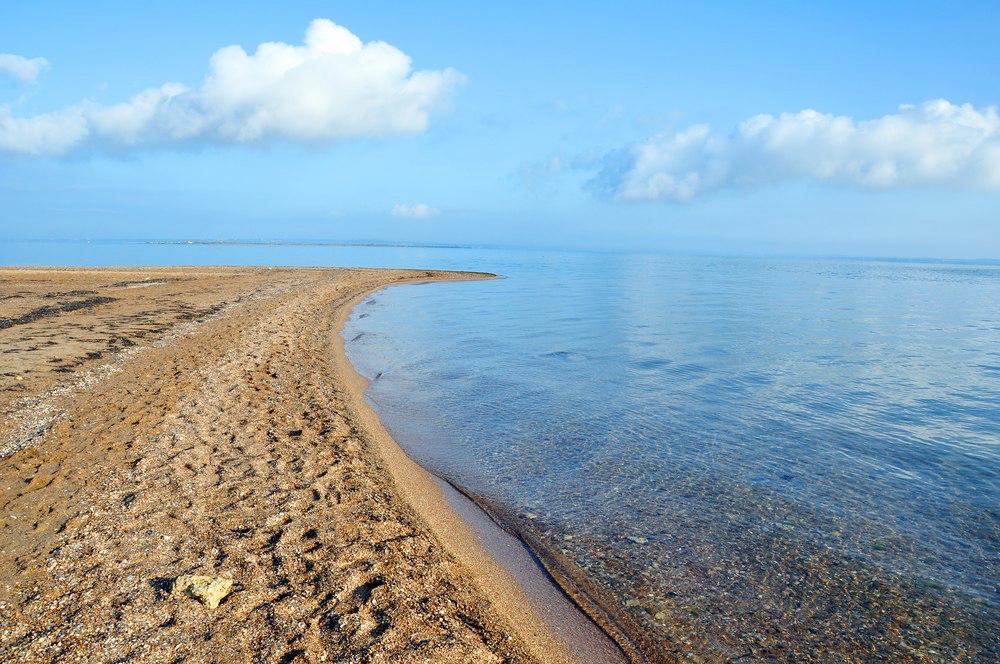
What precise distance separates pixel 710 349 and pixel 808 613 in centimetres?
1471

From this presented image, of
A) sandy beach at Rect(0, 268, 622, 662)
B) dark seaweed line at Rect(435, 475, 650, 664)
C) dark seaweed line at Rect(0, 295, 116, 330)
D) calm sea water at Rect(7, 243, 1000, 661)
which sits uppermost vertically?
dark seaweed line at Rect(0, 295, 116, 330)

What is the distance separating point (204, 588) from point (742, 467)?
7686 mm

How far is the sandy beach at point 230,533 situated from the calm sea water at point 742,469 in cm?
114

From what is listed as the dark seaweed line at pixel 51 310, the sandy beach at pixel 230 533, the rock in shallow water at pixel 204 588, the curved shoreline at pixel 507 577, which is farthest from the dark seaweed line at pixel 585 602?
the dark seaweed line at pixel 51 310

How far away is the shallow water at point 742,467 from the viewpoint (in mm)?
5602

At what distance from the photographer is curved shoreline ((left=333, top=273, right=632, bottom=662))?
5.00 m

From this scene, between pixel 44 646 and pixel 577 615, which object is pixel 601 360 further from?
pixel 44 646

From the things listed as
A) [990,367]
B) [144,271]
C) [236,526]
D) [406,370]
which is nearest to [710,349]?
[990,367]

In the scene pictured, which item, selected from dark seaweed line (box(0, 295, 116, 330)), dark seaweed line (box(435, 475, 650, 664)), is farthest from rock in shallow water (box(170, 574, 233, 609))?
dark seaweed line (box(0, 295, 116, 330))

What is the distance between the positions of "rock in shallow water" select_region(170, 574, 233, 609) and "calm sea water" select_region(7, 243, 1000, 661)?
346 cm

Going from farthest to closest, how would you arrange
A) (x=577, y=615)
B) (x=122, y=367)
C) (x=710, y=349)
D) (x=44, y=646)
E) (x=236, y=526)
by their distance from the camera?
(x=710, y=349) < (x=122, y=367) < (x=236, y=526) < (x=577, y=615) < (x=44, y=646)

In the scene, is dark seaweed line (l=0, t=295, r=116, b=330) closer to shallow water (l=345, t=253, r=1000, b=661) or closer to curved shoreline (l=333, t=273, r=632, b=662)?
shallow water (l=345, t=253, r=1000, b=661)

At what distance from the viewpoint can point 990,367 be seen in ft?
56.7

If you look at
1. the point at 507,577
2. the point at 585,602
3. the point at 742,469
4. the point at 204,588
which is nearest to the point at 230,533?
the point at 204,588
